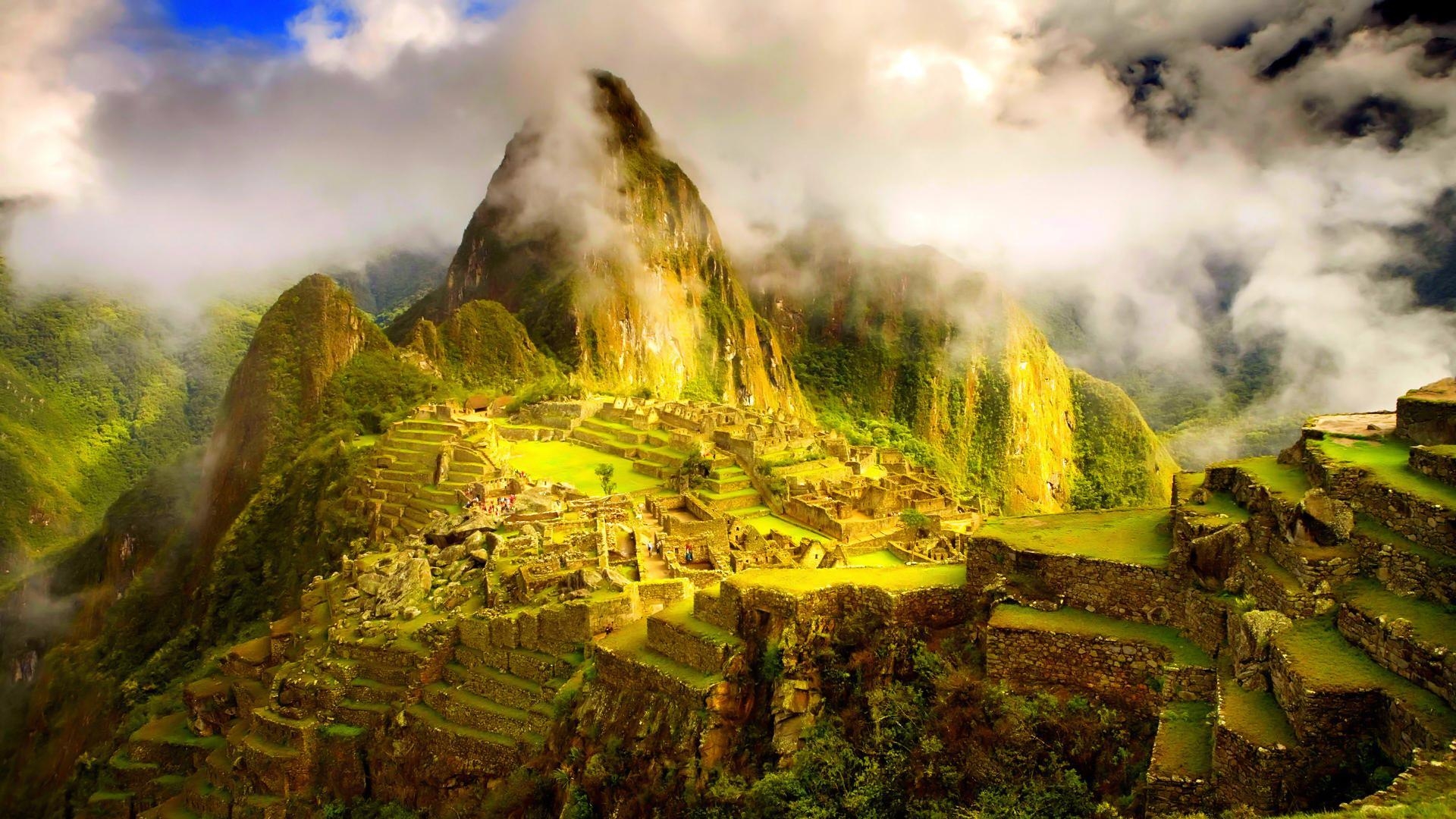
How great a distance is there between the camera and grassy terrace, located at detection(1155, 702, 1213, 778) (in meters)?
7.77

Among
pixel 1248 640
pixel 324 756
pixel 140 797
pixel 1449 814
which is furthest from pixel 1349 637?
pixel 140 797

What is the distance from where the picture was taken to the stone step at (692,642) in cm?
1229

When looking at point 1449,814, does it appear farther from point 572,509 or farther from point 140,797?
point 140,797

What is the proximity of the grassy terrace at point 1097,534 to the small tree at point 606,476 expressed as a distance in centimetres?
2563

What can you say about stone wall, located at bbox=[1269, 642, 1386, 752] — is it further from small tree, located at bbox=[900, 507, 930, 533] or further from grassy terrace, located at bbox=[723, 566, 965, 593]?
small tree, located at bbox=[900, 507, 930, 533]

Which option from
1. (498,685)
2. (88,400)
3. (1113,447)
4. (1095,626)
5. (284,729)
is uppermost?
(88,400)

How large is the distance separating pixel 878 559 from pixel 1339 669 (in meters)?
23.5

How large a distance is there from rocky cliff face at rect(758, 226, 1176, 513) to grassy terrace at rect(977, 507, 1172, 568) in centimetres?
10431

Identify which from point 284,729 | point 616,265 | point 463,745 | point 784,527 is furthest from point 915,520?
point 616,265

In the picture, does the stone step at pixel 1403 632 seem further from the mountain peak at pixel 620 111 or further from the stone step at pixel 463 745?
the mountain peak at pixel 620 111

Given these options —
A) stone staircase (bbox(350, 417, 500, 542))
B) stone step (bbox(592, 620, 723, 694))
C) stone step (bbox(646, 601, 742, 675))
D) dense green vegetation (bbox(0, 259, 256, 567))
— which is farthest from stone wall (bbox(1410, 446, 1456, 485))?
dense green vegetation (bbox(0, 259, 256, 567))

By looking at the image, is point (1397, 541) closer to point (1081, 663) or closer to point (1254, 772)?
point (1254, 772)

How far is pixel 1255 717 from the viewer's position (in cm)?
762

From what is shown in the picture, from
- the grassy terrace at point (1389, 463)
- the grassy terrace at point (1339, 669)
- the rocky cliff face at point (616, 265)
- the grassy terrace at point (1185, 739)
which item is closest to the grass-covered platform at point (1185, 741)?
the grassy terrace at point (1185, 739)
